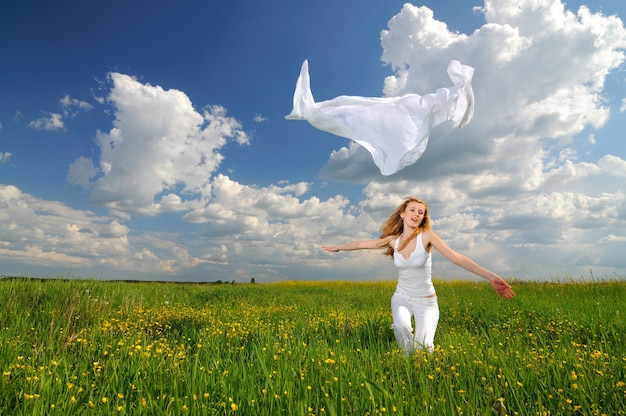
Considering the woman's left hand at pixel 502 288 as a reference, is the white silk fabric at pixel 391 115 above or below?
above

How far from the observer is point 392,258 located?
23.5 ft

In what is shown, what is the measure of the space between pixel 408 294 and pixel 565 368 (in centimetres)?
231

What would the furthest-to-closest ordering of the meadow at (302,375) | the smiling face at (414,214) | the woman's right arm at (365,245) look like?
1. the woman's right arm at (365,245)
2. the smiling face at (414,214)
3. the meadow at (302,375)

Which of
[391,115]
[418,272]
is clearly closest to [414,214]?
[418,272]

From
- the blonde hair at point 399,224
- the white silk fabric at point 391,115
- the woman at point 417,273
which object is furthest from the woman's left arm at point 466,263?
the white silk fabric at point 391,115

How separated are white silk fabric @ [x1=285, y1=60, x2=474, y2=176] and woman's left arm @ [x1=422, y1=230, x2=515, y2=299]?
1.27 m

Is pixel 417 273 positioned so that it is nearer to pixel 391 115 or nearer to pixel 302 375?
pixel 391 115

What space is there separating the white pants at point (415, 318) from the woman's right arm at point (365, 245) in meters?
0.86

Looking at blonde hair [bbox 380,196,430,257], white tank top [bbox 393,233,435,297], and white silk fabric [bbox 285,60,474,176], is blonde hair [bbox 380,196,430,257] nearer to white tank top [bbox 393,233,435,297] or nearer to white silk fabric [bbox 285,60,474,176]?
white tank top [bbox 393,233,435,297]

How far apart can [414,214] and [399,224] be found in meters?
0.48

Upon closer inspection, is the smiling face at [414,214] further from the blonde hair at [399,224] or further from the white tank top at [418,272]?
the white tank top at [418,272]

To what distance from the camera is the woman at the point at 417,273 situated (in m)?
6.22

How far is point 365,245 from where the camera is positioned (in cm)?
719

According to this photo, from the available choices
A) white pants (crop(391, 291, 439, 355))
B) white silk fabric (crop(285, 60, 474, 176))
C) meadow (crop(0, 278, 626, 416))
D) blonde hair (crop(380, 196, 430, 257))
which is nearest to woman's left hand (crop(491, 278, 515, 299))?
meadow (crop(0, 278, 626, 416))
